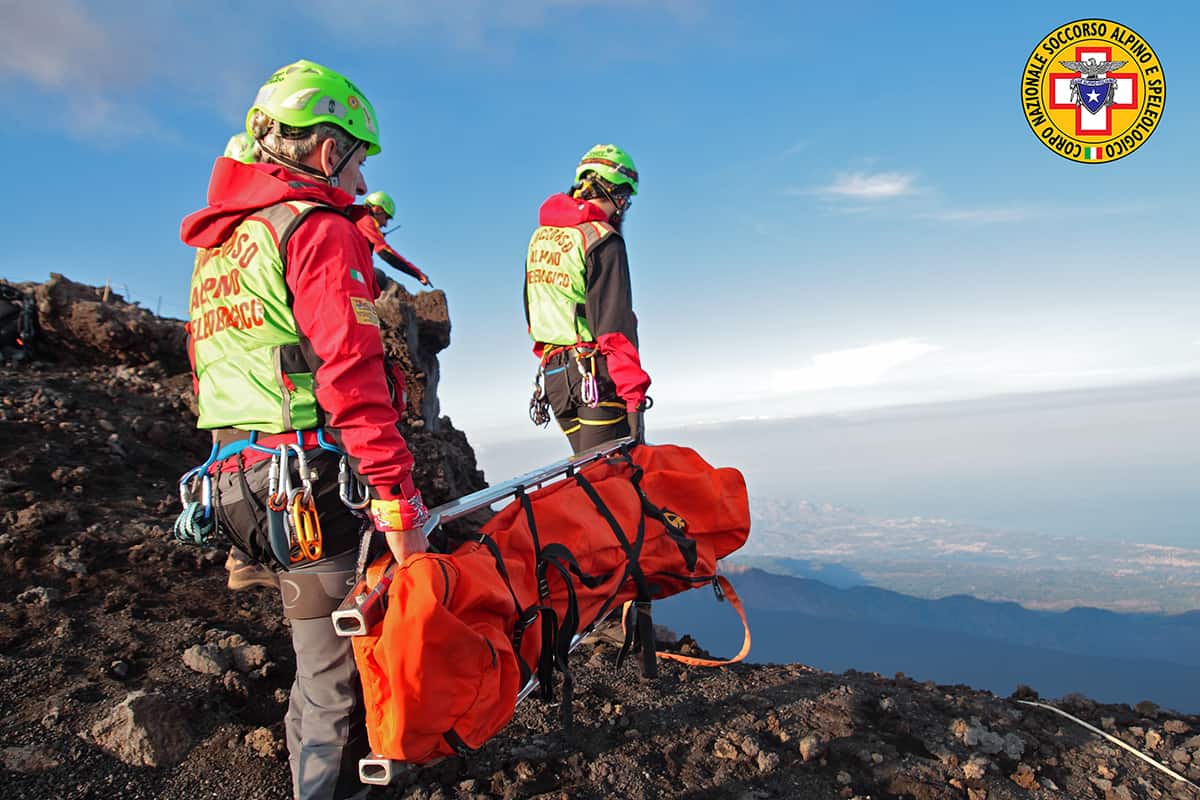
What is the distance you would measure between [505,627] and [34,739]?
293cm

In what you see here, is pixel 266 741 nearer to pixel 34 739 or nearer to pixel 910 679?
pixel 34 739

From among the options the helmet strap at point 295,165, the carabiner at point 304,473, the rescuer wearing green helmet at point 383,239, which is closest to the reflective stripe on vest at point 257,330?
the carabiner at point 304,473

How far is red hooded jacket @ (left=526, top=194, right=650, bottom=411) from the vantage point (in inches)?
202

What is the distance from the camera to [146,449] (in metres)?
8.42

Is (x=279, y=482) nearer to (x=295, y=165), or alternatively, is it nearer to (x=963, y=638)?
(x=295, y=165)

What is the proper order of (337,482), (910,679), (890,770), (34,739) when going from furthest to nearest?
(910,679) < (890,770) < (34,739) < (337,482)

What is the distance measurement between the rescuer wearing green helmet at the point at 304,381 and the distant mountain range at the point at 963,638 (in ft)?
350

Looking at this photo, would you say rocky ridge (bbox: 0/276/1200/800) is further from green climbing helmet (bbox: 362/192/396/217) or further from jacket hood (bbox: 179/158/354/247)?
green climbing helmet (bbox: 362/192/396/217)

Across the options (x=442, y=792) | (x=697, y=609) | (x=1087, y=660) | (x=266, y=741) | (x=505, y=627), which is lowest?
(x=1087, y=660)

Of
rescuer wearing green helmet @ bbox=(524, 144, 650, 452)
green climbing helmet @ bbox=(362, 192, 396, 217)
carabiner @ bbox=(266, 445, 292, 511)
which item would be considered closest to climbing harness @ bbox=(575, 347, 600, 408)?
rescuer wearing green helmet @ bbox=(524, 144, 650, 452)

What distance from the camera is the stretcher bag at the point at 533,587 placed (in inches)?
92.0

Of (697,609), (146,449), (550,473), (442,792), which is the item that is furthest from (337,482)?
(697,609)

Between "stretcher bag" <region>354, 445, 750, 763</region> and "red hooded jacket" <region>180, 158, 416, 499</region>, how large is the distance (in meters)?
0.45

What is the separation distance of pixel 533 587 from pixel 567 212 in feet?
11.6
